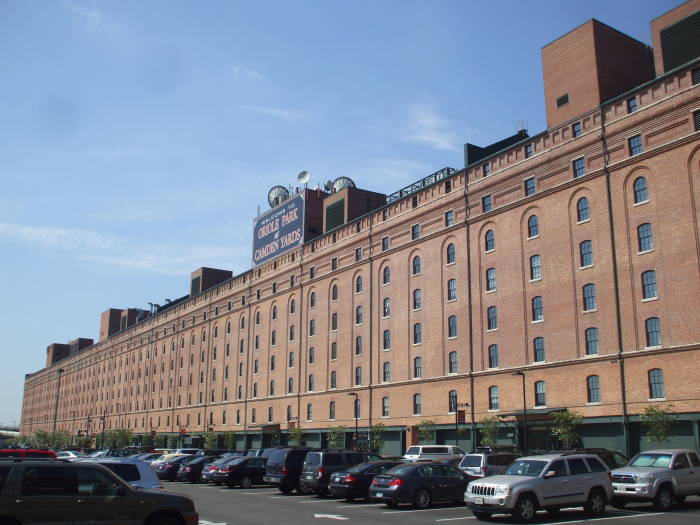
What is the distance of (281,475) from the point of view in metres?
30.2

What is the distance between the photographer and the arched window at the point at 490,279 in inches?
1839

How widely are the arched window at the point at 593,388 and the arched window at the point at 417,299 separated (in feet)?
53.6

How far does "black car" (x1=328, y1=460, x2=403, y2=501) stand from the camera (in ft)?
83.8

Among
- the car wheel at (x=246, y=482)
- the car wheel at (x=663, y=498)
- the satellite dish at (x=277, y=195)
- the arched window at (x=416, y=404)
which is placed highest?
the satellite dish at (x=277, y=195)

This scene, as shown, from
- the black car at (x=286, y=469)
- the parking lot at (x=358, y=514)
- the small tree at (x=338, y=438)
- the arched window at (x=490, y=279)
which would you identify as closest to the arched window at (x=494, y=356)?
the arched window at (x=490, y=279)

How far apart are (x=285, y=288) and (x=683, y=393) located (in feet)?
148

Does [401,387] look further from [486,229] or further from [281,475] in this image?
[281,475]

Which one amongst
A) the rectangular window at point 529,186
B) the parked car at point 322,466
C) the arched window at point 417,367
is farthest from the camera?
the arched window at point 417,367

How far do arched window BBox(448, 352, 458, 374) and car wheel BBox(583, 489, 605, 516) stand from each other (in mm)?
28295

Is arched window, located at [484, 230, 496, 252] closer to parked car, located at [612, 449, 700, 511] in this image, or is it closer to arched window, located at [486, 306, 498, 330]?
arched window, located at [486, 306, 498, 330]

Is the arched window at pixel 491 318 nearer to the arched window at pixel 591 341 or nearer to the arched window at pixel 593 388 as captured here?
the arched window at pixel 591 341

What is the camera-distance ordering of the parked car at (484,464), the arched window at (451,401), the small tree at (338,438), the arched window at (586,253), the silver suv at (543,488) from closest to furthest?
the silver suv at (543,488)
the parked car at (484,464)
the arched window at (586,253)
the arched window at (451,401)
the small tree at (338,438)

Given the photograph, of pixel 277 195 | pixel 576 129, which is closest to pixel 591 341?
pixel 576 129

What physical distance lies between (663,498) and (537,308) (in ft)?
72.8
